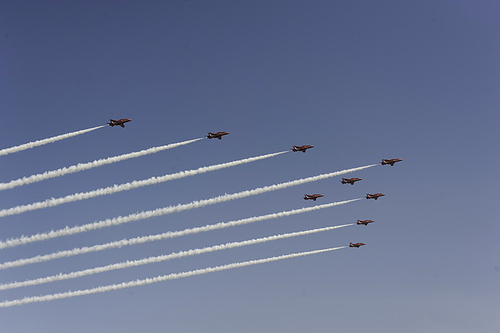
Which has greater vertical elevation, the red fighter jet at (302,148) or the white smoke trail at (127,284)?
the red fighter jet at (302,148)

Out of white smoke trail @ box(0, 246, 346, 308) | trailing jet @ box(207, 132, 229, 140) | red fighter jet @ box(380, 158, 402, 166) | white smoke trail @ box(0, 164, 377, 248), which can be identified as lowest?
white smoke trail @ box(0, 246, 346, 308)

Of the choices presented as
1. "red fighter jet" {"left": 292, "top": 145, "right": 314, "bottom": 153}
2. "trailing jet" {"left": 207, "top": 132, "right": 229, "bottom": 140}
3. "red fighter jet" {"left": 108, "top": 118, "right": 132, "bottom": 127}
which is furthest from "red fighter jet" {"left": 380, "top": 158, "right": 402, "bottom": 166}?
"red fighter jet" {"left": 108, "top": 118, "right": 132, "bottom": 127}

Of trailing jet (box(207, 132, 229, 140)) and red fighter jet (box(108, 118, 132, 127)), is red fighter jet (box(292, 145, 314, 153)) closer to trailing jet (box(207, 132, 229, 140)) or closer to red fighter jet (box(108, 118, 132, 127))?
trailing jet (box(207, 132, 229, 140))

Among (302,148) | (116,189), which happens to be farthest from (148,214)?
A: (302,148)

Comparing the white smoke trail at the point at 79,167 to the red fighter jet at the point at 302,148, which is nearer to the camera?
the white smoke trail at the point at 79,167

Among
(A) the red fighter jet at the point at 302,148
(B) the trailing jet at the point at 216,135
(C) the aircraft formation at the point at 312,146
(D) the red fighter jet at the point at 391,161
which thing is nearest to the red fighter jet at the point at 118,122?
(C) the aircraft formation at the point at 312,146

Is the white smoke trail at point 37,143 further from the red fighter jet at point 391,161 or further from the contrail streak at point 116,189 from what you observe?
the red fighter jet at point 391,161

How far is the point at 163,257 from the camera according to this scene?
12875cm

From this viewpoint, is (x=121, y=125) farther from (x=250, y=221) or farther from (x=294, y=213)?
(x=294, y=213)

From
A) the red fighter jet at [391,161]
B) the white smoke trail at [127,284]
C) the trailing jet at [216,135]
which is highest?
the trailing jet at [216,135]

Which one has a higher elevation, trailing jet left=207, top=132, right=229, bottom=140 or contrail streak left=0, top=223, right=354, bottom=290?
trailing jet left=207, top=132, right=229, bottom=140

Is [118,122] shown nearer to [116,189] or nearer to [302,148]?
[116,189]

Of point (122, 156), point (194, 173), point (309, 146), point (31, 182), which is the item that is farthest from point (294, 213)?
point (31, 182)

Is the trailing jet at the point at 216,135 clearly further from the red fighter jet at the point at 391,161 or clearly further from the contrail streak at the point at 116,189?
the red fighter jet at the point at 391,161
